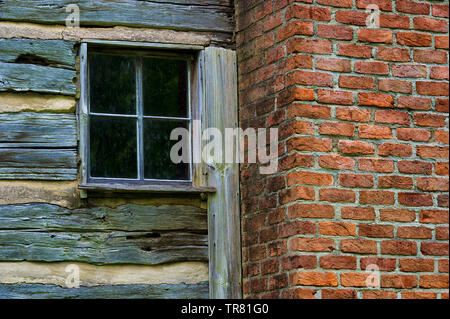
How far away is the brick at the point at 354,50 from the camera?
4250 millimetres

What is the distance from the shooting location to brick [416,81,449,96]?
4.34 meters

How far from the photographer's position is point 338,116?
417cm

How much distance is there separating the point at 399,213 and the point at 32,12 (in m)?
2.35

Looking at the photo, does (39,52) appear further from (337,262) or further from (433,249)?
(433,249)

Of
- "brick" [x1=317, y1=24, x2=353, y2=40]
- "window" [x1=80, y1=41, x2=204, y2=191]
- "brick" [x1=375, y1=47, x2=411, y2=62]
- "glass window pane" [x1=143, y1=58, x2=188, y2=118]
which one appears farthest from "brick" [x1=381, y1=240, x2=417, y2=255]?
"glass window pane" [x1=143, y1=58, x2=188, y2=118]

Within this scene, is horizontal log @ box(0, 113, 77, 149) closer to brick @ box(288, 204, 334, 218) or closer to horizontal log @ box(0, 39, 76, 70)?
horizontal log @ box(0, 39, 76, 70)

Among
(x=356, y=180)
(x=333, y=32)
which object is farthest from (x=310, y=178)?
A: (x=333, y=32)

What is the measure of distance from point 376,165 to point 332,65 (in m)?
0.59

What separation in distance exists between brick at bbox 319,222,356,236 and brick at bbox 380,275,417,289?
0.96 ft

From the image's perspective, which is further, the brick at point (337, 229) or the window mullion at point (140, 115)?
the window mullion at point (140, 115)

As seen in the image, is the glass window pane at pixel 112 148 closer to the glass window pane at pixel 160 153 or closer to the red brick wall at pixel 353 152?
the glass window pane at pixel 160 153

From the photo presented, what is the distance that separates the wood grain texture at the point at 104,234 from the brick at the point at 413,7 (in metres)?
1.62

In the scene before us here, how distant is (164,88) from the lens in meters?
4.75

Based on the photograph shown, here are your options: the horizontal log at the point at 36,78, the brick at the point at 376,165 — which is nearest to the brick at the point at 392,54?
the brick at the point at 376,165
